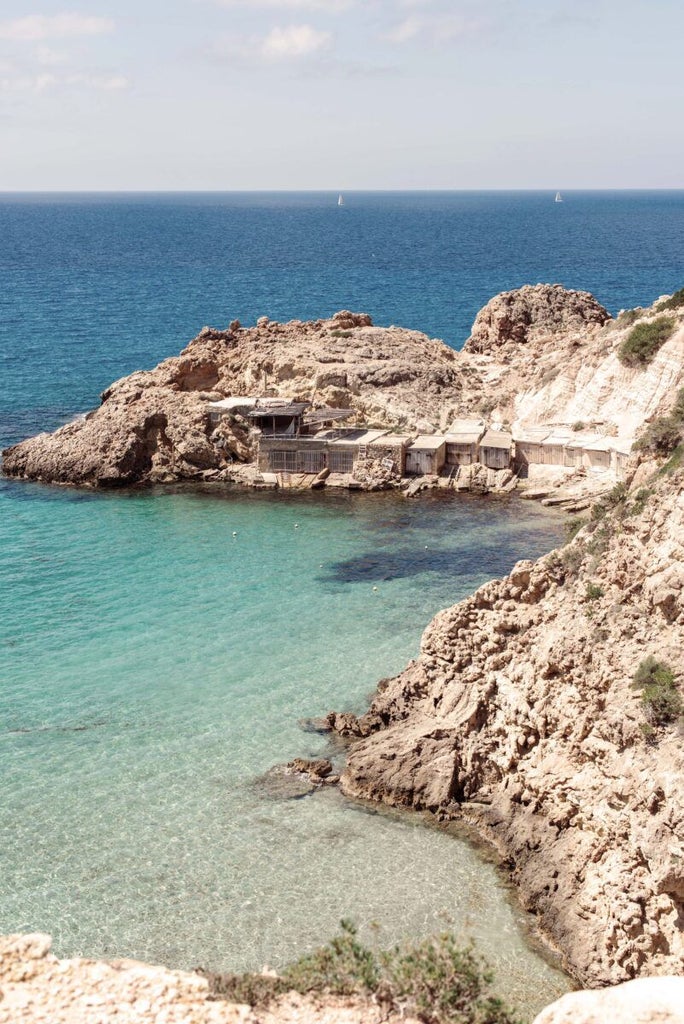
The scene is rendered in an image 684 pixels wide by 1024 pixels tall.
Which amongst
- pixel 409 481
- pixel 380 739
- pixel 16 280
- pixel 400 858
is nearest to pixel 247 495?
pixel 409 481

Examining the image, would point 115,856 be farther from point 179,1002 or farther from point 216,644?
point 216,644

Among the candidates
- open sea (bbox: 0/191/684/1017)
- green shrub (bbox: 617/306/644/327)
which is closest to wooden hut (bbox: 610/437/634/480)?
open sea (bbox: 0/191/684/1017)

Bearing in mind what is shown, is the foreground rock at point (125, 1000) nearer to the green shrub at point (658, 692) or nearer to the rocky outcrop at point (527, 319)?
the green shrub at point (658, 692)

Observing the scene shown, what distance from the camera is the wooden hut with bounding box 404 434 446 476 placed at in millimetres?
48719

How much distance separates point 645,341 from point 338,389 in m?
→ 14.8

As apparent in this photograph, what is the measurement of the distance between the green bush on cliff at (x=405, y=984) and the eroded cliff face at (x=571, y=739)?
150 inches

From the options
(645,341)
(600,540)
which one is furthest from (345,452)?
(600,540)

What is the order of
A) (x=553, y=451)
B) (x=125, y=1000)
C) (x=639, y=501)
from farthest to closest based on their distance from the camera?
(x=553, y=451) → (x=639, y=501) → (x=125, y=1000)

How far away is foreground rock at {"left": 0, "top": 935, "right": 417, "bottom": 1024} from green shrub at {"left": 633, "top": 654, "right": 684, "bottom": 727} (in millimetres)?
7217

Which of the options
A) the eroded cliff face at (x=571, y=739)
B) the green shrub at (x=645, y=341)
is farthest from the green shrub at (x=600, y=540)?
the green shrub at (x=645, y=341)

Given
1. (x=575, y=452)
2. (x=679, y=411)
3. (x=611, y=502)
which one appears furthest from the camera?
(x=575, y=452)

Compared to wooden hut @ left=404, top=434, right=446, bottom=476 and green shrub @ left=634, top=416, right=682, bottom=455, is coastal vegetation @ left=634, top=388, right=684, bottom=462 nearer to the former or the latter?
green shrub @ left=634, top=416, right=682, bottom=455

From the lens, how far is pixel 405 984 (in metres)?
14.8

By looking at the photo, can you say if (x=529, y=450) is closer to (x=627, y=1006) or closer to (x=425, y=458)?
(x=425, y=458)
